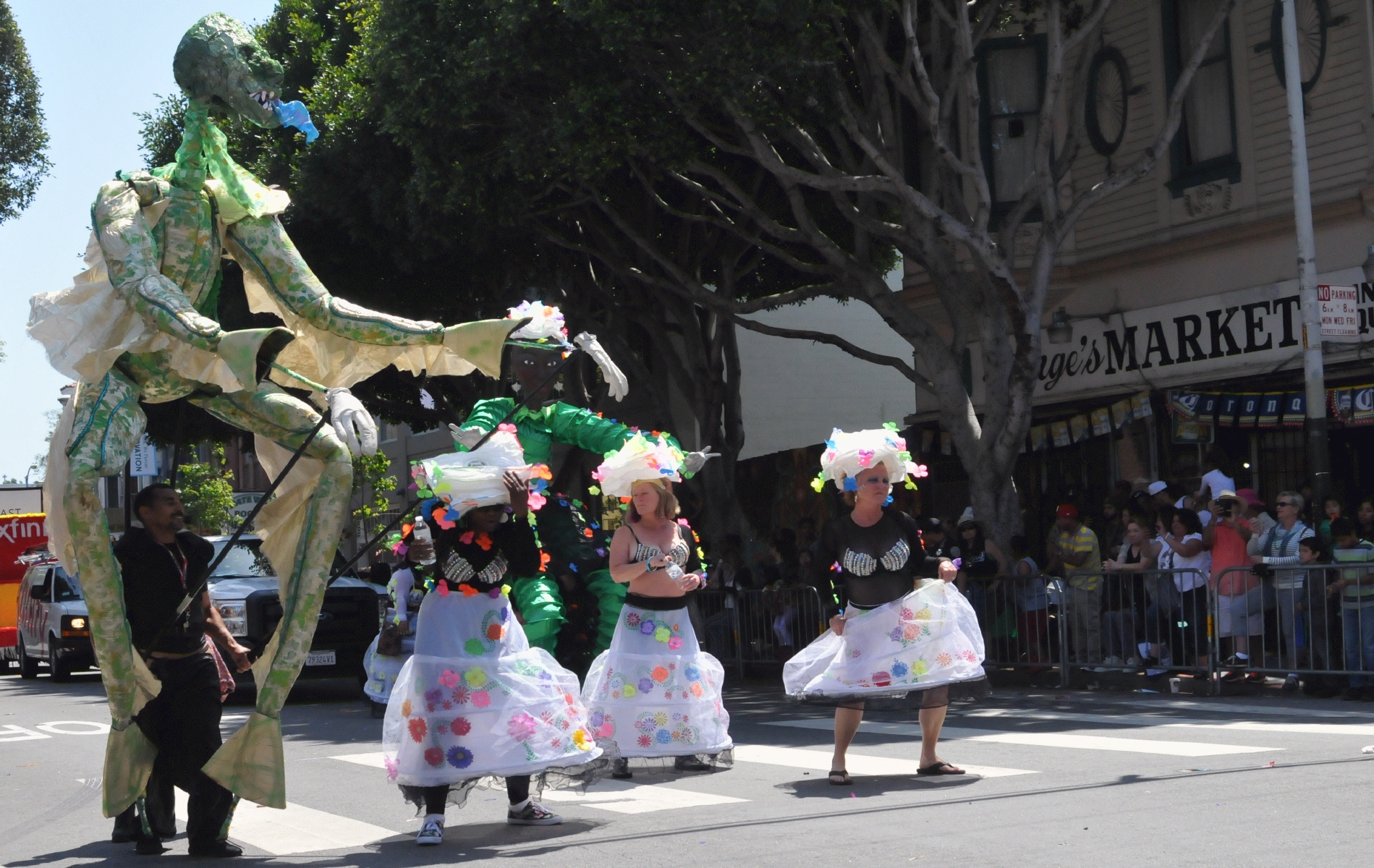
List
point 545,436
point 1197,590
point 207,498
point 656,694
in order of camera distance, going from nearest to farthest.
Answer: point 656,694 < point 545,436 < point 1197,590 < point 207,498

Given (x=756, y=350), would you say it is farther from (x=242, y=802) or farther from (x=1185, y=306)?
(x=242, y=802)

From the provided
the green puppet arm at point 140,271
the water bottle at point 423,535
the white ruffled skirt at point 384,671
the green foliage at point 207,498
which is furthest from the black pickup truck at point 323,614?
the green foliage at point 207,498

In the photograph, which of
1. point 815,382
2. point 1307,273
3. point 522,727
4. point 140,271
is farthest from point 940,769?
point 815,382

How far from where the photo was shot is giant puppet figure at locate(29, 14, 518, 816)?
7.07m

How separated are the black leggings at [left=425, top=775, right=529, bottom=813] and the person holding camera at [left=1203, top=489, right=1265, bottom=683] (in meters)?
7.94

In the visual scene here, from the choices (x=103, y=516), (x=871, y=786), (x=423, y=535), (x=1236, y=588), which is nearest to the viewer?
(x=103, y=516)

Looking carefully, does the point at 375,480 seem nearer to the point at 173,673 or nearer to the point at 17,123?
the point at 17,123

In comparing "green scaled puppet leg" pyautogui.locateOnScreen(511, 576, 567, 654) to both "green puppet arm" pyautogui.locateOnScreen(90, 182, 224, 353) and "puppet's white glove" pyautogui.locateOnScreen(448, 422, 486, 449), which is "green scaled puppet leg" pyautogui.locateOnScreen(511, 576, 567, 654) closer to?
"puppet's white glove" pyautogui.locateOnScreen(448, 422, 486, 449)

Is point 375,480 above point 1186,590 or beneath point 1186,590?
above

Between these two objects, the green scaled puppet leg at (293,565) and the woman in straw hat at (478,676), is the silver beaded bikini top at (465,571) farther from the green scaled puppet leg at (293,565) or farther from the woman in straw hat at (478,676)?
the green scaled puppet leg at (293,565)

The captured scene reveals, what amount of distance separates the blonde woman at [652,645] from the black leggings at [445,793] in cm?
138

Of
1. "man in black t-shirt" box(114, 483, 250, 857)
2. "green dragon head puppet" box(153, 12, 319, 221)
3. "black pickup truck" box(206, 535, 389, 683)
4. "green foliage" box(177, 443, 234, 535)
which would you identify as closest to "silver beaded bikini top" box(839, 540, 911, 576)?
"man in black t-shirt" box(114, 483, 250, 857)

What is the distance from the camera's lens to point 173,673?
7586 millimetres

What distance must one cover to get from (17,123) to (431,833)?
27985mm
